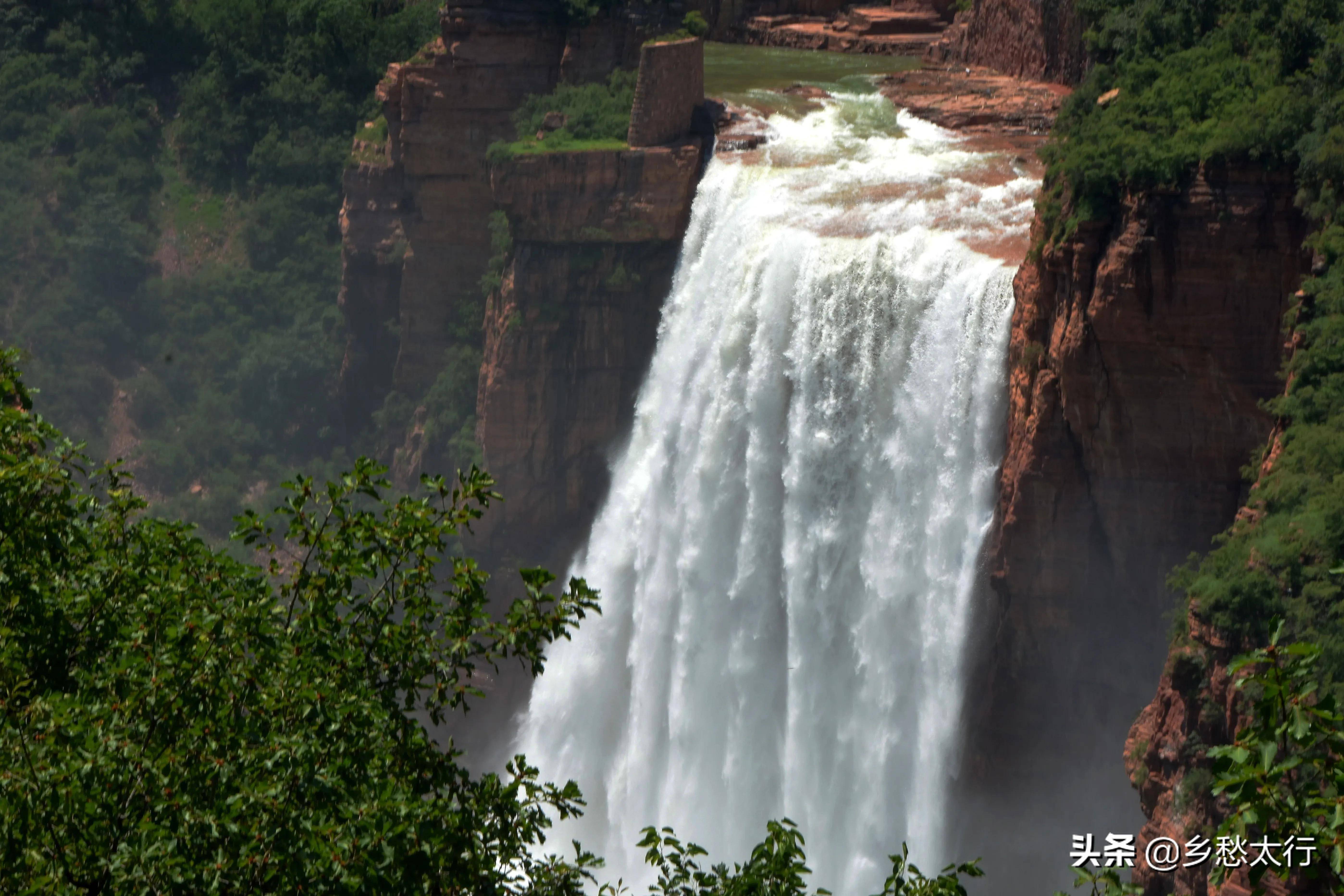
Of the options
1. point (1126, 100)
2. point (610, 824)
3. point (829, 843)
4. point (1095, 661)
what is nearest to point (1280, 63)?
point (1126, 100)

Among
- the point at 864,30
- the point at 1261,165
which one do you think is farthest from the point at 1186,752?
the point at 864,30

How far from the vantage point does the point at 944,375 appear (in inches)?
1165

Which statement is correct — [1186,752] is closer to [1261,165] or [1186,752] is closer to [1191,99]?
[1261,165]

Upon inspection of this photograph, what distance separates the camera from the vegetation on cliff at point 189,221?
2104 inches

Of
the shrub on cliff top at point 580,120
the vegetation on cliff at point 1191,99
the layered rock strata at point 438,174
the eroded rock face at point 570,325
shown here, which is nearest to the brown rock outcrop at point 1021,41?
the vegetation on cliff at point 1191,99

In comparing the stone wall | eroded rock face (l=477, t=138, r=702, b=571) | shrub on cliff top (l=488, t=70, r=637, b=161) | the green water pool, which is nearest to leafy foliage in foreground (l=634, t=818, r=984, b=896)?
eroded rock face (l=477, t=138, r=702, b=571)

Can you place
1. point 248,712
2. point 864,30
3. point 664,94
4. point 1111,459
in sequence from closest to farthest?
point 248,712 → point 1111,459 → point 664,94 → point 864,30

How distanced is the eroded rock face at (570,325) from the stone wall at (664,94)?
48cm

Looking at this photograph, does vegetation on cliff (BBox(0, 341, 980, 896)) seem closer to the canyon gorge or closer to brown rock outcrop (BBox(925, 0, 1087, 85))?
the canyon gorge

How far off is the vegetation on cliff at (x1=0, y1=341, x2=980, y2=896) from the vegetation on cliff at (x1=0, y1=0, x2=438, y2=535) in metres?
38.6

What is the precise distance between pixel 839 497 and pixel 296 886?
69.9 feet

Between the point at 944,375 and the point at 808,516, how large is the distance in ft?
13.4

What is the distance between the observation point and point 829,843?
3128cm

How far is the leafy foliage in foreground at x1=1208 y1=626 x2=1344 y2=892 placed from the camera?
9477 mm
